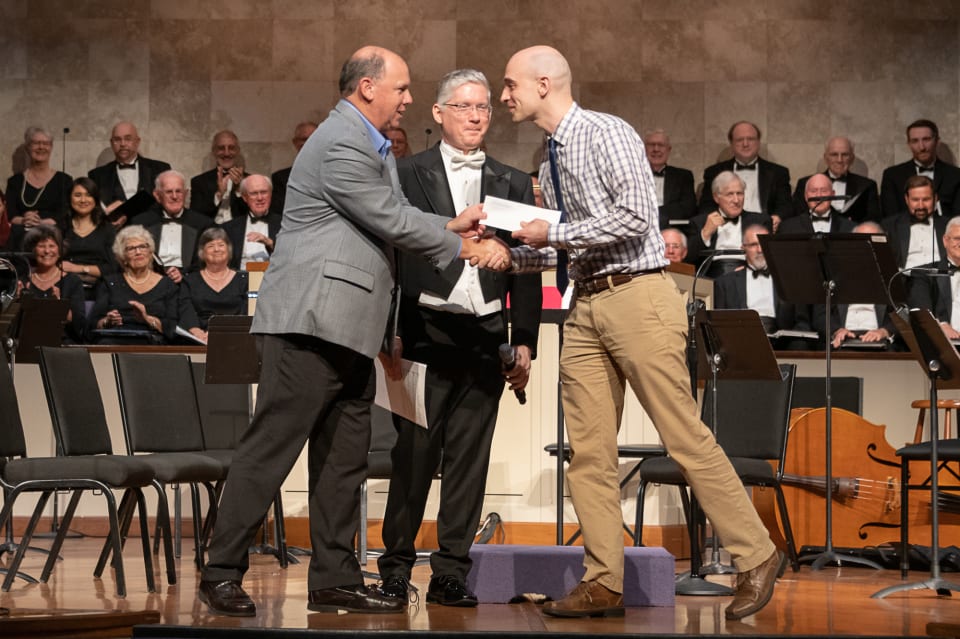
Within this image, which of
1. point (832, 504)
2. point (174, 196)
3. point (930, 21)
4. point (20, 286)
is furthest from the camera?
point (930, 21)

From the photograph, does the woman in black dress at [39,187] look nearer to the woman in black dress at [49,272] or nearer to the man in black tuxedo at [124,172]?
the man in black tuxedo at [124,172]

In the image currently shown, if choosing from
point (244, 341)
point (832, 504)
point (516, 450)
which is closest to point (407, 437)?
point (244, 341)

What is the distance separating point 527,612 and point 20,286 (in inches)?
233

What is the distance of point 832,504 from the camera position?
5.96 m

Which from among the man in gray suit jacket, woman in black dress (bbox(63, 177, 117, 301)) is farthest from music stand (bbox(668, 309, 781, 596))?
woman in black dress (bbox(63, 177, 117, 301))

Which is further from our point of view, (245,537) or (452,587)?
(452,587)

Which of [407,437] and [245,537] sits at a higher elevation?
[407,437]

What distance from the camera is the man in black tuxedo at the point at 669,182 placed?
9.62m

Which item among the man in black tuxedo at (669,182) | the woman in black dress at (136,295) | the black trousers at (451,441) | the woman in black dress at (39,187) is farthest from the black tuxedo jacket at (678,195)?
the black trousers at (451,441)

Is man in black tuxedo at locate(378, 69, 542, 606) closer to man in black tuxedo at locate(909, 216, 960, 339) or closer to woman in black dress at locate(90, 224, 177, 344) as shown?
woman in black dress at locate(90, 224, 177, 344)

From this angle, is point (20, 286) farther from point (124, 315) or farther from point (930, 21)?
point (930, 21)

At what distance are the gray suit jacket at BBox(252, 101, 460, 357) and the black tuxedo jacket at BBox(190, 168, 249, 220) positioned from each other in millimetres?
6426

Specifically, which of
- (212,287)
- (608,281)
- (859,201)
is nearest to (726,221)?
(859,201)

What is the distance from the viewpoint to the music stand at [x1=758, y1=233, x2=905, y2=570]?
5340mm
